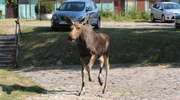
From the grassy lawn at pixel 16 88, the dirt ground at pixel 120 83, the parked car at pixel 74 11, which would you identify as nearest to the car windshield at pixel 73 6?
the parked car at pixel 74 11

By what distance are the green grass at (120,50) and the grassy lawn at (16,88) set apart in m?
5.95

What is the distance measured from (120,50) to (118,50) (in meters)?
0.08

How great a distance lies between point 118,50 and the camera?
24.2m

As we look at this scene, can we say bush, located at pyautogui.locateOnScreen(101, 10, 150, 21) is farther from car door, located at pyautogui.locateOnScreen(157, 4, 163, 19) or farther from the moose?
the moose

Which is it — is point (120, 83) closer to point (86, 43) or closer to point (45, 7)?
point (86, 43)

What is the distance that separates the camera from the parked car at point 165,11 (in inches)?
1911

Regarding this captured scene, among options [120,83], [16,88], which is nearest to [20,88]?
[16,88]

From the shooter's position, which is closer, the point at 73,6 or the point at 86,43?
the point at 86,43

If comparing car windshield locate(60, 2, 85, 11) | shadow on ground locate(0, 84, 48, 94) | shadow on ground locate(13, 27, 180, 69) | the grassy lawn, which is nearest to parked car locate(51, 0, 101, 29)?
car windshield locate(60, 2, 85, 11)

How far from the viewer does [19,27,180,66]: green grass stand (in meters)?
23.4

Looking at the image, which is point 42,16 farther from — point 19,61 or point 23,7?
point 19,61

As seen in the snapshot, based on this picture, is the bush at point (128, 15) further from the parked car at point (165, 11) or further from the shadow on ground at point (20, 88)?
the shadow on ground at point (20, 88)

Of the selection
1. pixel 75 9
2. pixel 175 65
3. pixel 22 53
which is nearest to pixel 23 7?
pixel 75 9

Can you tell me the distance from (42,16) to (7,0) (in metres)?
3.59
